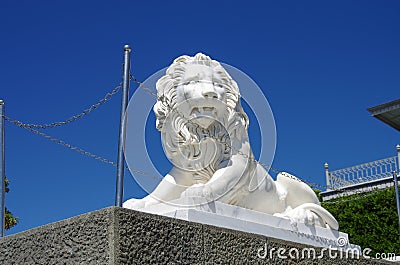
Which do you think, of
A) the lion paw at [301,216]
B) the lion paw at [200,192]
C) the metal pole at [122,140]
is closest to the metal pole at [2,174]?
the metal pole at [122,140]

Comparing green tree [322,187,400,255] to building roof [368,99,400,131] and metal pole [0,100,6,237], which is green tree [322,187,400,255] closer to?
building roof [368,99,400,131]

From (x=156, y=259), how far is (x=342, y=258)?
1.84 m

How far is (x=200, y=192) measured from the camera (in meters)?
4.01

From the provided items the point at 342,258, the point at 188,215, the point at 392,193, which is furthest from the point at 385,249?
the point at 188,215

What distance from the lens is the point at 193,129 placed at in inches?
171

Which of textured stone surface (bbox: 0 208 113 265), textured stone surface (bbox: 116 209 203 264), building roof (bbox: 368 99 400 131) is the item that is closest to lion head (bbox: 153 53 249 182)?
textured stone surface (bbox: 116 209 203 264)

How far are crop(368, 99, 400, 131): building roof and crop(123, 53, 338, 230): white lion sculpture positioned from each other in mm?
12480

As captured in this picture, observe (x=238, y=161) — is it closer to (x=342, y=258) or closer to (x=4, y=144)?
(x=342, y=258)

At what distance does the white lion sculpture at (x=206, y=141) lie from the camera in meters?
4.28

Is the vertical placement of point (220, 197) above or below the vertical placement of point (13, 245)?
above

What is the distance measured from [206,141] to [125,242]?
156cm

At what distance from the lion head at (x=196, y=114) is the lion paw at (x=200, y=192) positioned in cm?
27

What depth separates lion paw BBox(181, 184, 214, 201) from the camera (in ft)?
13.1

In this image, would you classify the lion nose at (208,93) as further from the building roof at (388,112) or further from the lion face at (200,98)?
the building roof at (388,112)
